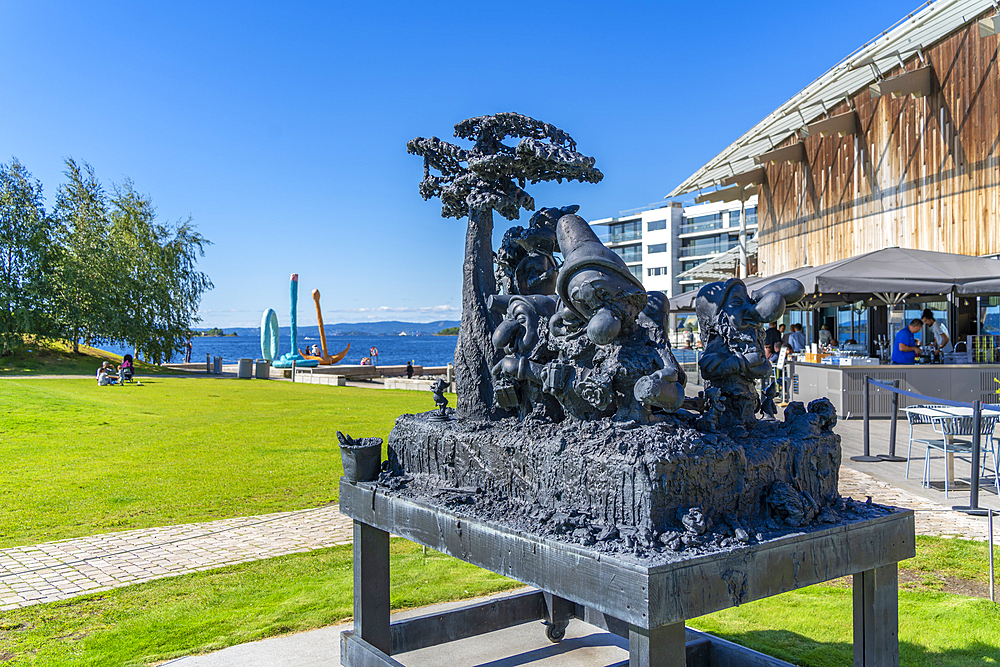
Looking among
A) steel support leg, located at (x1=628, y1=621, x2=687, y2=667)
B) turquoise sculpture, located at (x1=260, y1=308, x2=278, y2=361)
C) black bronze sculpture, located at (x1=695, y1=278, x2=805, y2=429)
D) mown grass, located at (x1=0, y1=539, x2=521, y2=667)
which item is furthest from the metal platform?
turquoise sculpture, located at (x1=260, y1=308, x2=278, y2=361)

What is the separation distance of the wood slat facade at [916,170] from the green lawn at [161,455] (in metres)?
12.9

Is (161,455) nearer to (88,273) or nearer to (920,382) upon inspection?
(920,382)

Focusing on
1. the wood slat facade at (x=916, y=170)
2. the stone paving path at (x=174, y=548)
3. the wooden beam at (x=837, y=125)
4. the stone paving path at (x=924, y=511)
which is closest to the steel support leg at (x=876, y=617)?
the stone paving path at (x=924, y=511)

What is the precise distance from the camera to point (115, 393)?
70.0ft

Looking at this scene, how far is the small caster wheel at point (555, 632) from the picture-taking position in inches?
164

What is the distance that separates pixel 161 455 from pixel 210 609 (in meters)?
7.51

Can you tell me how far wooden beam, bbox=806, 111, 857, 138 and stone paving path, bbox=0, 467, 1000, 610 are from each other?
14.9 m

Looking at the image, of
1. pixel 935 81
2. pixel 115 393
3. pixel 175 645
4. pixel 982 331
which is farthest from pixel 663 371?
pixel 115 393

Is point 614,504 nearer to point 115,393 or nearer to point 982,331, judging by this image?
point 982,331

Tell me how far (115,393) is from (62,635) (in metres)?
18.9

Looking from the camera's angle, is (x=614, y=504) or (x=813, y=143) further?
(x=813, y=143)

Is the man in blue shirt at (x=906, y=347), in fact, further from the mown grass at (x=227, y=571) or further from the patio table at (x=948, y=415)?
the mown grass at (x=227, y=571)

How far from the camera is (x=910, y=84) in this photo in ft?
56.1

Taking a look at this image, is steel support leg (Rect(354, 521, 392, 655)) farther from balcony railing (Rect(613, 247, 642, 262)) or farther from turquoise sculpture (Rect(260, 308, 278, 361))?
balcony railing (Rect(613, 247, 642, 262))
